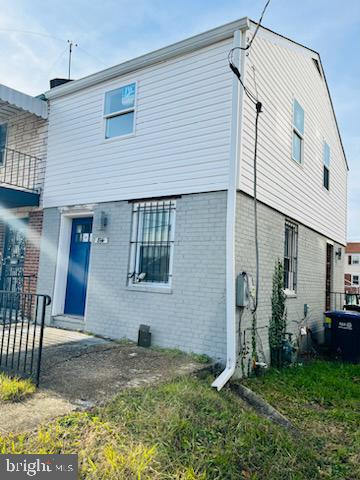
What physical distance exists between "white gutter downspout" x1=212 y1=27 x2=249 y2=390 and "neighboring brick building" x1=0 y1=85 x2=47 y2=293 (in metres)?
4.80

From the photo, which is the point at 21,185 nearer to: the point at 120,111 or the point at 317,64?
the point at 120,111

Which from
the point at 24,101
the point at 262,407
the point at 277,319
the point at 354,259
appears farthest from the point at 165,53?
the point at 354,259

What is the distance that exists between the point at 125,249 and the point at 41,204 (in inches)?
113

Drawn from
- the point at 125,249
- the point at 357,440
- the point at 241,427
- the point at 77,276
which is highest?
the point at 125,249

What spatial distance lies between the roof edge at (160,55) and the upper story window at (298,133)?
3.07 m

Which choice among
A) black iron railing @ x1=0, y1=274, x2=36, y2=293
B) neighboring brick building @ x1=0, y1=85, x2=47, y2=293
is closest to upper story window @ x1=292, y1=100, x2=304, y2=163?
neighboring brick building @ x1=0, y1=85, x2=47, y2=293

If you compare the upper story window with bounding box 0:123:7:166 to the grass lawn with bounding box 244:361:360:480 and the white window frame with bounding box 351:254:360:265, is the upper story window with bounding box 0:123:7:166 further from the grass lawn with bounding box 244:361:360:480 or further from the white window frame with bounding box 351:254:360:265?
the white window frame with bounding box 351:254:360:265

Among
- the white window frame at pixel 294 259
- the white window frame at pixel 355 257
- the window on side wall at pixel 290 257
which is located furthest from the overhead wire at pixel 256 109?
the white window frame at pixel 355 257

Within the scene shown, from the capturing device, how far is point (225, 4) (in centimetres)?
574

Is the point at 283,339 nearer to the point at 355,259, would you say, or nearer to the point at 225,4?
the point at 225,4

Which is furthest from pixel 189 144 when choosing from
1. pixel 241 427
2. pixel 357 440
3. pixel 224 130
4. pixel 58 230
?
pixel 357 440

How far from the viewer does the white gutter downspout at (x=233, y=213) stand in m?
5.09

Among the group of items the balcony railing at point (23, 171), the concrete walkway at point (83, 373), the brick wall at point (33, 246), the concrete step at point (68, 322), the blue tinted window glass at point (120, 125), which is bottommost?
the concrete walkway at point (83, 373)

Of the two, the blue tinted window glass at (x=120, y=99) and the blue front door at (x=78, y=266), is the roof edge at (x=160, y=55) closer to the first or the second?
the blue tinted window glass at (x=120, y=99)
